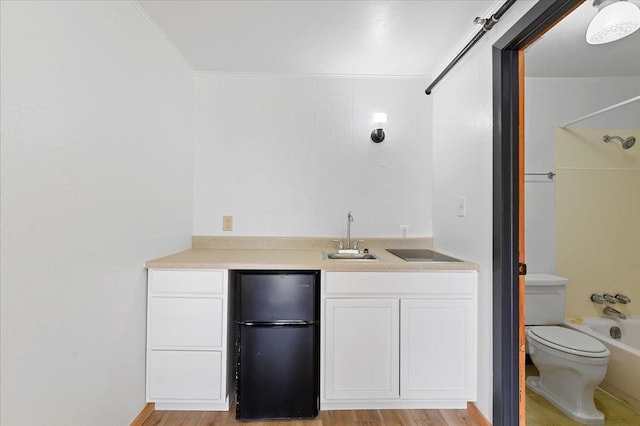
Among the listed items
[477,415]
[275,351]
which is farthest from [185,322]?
[477,415]

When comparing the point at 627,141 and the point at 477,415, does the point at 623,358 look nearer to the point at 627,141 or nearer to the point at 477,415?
the point at 627,141

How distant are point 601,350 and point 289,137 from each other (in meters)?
2.14

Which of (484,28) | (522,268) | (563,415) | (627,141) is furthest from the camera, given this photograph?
(484,28)

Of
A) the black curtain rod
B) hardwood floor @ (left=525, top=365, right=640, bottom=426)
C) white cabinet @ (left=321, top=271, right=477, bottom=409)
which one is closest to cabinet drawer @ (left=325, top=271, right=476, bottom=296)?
white cabinet @ (left=321, top=271, right=477, bottom=409)

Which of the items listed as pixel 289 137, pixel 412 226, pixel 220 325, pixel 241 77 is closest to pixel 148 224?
pixel 220 325

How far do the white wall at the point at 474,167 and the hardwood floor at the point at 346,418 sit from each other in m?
0.19

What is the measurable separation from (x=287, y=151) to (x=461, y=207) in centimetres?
132

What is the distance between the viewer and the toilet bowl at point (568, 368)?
1.20 m

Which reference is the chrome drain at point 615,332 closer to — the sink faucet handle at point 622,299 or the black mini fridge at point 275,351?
the sink faucet handle at point 622,299

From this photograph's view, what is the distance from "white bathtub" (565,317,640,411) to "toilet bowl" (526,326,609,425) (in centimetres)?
3

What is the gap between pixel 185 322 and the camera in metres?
1.77

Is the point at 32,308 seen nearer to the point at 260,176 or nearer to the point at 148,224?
the point at 148,224

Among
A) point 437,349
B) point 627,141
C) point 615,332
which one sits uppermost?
point 627,141

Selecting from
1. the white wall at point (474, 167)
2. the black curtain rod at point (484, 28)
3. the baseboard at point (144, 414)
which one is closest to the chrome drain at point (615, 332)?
the white wall at point (474, 167)
